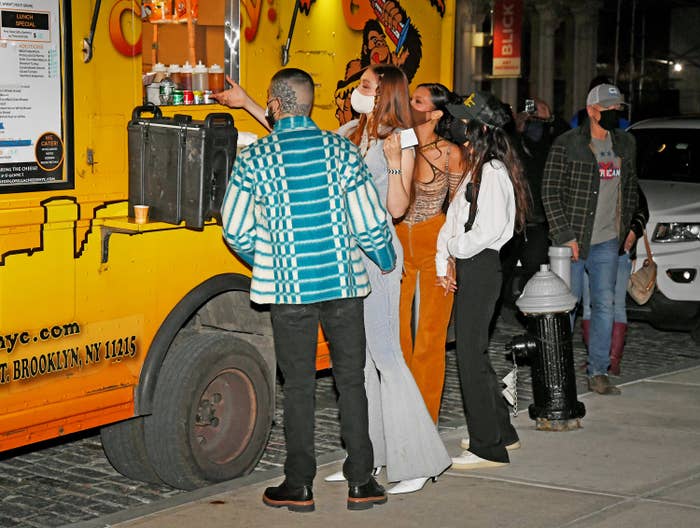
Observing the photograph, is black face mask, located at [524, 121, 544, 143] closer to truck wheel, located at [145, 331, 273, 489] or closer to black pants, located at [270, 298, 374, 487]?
truck wheel, located at [145, 331, 273, 489]

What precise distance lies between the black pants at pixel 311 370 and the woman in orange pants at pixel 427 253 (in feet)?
3.51

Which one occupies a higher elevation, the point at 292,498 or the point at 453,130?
the point at 453,130

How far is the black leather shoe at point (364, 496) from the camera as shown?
5.80 m

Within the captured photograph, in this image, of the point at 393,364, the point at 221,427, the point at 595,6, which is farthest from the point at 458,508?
the point at 595,6

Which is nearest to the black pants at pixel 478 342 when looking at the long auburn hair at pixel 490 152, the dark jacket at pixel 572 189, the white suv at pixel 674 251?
the long auburn hair at pixel 490 152

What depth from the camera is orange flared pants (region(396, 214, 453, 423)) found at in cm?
670

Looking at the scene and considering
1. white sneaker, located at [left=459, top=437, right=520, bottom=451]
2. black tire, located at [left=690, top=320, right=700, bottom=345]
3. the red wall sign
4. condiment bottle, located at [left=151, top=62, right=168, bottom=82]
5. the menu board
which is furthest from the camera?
the red wall sign

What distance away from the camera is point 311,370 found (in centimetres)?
563

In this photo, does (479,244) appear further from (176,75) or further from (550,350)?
(176,75)

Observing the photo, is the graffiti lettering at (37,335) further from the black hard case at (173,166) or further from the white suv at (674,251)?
the white suv at (674,251)

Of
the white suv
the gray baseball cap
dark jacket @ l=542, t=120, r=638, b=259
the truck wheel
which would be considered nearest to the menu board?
the truck wheel

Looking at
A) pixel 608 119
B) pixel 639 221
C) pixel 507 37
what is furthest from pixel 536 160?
pixel 507 37

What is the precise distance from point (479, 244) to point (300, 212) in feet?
3.97

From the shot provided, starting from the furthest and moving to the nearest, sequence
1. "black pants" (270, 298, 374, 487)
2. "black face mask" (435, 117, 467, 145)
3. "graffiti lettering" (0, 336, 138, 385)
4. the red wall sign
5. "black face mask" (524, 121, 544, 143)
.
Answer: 1. the red wall sign
2. "black face mask" (524, 121, 544, 143)
3. "black face mask" (435, 117, 467, 145)
4. "black pants" (270, 298, 374, 487)
5. "graffiti lettering" (0, 336, 138, 385)
